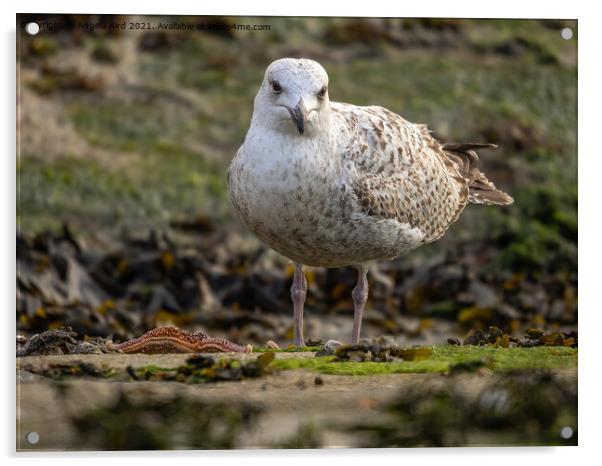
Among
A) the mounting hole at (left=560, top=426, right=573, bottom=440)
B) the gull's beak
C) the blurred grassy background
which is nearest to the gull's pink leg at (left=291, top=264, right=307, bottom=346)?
the gull's beak

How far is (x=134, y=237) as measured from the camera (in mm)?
10273

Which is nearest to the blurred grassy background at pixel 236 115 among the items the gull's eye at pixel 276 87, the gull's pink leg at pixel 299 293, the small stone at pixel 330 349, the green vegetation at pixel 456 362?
the gull's pink leg at pixel 299 293

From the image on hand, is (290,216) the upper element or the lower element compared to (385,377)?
upper

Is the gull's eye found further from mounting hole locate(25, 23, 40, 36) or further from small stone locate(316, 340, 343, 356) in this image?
mounting hole locate(25, 23, 40, 36)

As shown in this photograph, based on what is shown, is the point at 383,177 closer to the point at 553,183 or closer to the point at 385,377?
the point at 385,377

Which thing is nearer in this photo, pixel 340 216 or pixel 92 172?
pixel 340 216

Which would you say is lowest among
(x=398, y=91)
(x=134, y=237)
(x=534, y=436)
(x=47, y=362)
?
(x=534, y=436)

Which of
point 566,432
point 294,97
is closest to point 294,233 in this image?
point 294,97

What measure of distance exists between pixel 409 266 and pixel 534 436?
3592mm

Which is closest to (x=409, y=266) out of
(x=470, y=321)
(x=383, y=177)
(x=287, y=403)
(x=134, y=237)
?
(x=470, y=321)

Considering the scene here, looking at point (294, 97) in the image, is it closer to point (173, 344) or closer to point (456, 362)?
point (173, 344)

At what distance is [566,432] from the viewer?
7.12m

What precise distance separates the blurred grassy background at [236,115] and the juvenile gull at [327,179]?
4.99 ft

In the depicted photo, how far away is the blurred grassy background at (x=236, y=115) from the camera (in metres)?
9.13
